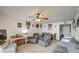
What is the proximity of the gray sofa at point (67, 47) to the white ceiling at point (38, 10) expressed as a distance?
457 millimetres

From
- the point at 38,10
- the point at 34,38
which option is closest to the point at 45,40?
the point at 34,38

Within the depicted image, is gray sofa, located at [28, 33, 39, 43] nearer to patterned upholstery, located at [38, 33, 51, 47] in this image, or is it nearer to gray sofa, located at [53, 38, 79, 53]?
patterned upholstery, located at [38, 33, 51, 47]

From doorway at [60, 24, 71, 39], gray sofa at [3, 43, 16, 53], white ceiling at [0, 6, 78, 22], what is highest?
white ceiling at [0, 6, 78, 22]

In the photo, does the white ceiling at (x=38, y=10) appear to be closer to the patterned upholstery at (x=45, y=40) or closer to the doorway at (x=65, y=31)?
the doorway at (x=65, y=31)

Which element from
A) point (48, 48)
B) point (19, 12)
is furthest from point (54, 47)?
point (19, 12)

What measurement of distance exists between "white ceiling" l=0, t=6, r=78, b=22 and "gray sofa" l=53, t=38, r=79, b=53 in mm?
457

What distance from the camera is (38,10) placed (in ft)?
5.23

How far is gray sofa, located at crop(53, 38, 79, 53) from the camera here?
1.59 metres

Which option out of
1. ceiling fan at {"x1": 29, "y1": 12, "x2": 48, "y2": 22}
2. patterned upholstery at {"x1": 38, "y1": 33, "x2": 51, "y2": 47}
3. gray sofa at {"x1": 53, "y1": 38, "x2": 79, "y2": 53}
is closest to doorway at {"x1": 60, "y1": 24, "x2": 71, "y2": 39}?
gray sofa at {"x1": 53, "y1": 38, "x2": 79, "y2": 53}

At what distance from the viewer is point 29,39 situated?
5.61 feet

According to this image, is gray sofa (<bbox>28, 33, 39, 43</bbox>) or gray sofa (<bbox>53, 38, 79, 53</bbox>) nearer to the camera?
gray sofa (<bbox>53, 38, 79, 53</bbox>)
